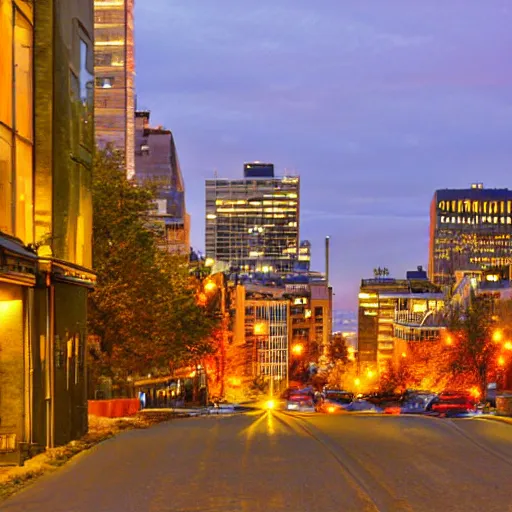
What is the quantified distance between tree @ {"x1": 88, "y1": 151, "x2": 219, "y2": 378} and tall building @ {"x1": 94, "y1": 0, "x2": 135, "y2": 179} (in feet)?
166

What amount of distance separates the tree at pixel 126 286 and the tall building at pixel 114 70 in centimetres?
5052

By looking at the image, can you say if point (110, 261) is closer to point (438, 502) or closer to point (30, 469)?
point (30, 469)

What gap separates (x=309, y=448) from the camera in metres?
17.4

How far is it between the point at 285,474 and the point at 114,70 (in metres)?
75.1

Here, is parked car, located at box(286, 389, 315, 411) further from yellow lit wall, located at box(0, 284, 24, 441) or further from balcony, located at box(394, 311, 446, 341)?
balcony, located at box(394, 311, 446, 341)

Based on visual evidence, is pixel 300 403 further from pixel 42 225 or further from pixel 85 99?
pixel 42 225

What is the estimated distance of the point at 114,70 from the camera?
281 ft

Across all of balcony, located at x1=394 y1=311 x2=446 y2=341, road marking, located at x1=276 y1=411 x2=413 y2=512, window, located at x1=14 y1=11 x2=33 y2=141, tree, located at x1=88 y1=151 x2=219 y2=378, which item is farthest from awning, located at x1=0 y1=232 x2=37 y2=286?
balcony, located at x1=394 y1=311 x2=446 y2=341

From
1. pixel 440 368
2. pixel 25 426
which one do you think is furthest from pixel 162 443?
pixel 440 368

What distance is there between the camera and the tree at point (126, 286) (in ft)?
106

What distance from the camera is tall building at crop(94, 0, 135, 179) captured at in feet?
282

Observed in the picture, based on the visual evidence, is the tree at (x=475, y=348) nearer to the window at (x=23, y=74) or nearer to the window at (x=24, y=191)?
the window at (x=24, y=191)

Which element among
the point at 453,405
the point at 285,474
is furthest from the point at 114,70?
the point at 285,474

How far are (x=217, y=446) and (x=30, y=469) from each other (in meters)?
3.82
